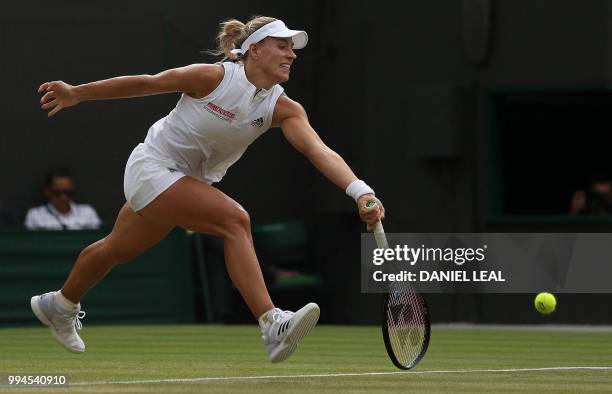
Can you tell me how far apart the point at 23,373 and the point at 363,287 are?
7156 millimetres

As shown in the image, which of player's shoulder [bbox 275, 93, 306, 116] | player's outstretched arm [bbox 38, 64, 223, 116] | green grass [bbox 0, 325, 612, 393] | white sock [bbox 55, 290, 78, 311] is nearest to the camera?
green grass [bbox 0, 325, 612, 393]

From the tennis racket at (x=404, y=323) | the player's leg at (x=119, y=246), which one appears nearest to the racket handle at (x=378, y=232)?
the tennis racket at (x=404, y=323)

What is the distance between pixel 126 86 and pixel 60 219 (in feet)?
23.1

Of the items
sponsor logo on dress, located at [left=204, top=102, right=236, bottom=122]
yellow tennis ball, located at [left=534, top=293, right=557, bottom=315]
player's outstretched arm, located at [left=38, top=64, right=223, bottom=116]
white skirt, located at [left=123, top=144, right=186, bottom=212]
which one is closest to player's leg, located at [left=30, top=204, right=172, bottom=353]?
white skirt, located at [left=123, top=144, right=186, bottom=212]

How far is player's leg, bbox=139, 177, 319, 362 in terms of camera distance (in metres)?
6.98

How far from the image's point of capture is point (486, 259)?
1402 centimetres

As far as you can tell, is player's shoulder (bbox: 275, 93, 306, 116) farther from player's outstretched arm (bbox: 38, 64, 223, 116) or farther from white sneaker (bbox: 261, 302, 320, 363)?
white sneaker (bbox: 261, 302, 320, 363)

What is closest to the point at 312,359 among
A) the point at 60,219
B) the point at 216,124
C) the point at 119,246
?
the point at 119,246

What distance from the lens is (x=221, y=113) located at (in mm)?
7504

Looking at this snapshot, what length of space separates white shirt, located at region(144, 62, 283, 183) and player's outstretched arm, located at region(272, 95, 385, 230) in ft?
0.23

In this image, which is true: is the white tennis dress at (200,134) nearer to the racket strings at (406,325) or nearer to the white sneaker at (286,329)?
the white sneaker at (286,329)

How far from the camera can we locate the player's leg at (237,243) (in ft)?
22.9

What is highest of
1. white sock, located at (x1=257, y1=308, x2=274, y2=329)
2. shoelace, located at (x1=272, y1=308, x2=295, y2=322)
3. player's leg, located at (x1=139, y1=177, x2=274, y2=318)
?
player's leg, located at (x1=139, y1=177, x2=274, y2=318)

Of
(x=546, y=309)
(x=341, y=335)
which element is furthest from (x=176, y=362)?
(x=546, y=309)
